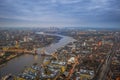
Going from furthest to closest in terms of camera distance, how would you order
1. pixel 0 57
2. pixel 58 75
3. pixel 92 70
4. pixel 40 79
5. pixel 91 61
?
pixel 0 57
pixel 91 61
pixel 92 70
pixel 58 75
pixel 40 79

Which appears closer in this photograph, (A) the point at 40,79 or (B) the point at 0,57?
(A) the point at 40,79

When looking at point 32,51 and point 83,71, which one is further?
point 32,51

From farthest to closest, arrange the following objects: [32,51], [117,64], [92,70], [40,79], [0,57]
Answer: [32,51] < [0,57] < [117,64] < [92,70] < [40,79]

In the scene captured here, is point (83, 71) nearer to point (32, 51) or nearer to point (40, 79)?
point (40, 79)

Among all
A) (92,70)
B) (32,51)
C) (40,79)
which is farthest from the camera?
(32,51)

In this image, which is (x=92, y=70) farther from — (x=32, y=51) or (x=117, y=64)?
(x=32, y=51)

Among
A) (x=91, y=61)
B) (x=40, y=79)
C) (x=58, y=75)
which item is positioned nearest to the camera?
(x=40, y=79)

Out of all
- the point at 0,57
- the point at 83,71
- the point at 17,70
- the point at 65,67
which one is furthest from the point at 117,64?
the point at 0,57

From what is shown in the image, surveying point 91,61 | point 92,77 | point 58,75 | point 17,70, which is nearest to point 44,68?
point 58,75
